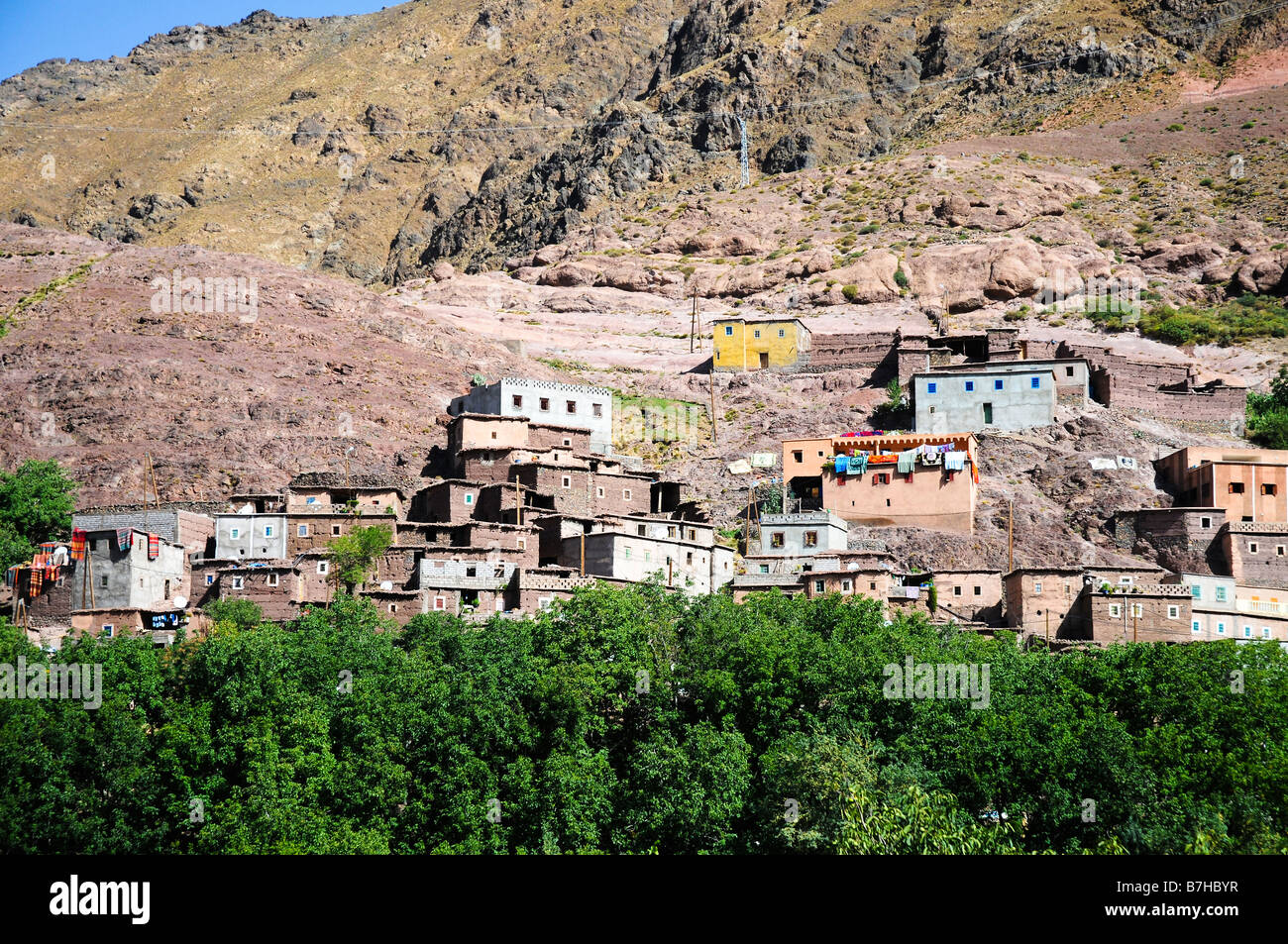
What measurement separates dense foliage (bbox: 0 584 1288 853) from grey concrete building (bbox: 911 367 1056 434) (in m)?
22.6

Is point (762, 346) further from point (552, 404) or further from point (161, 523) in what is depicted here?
point (161, 523)

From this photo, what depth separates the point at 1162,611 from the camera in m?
49.8

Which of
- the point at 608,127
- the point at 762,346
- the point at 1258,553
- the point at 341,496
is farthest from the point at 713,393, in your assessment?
the point at 608,127

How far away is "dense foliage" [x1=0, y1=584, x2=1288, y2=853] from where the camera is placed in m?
35.9

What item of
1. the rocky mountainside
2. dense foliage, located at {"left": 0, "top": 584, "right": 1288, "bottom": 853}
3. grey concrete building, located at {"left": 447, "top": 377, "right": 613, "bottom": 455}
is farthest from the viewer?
the rocky mountainside

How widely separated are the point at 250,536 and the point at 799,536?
2131 cm

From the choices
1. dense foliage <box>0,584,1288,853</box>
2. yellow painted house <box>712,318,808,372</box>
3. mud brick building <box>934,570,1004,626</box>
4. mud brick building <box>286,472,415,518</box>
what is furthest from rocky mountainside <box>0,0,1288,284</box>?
dense foliage <box>0,584,1288,853</box>

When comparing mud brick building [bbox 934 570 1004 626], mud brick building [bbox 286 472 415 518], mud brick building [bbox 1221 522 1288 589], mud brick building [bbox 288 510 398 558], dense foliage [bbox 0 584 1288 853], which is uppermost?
mud brick building [bbox 286 472 415 518]

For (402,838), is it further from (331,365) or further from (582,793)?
(331,365)

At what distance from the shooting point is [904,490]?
60031mm

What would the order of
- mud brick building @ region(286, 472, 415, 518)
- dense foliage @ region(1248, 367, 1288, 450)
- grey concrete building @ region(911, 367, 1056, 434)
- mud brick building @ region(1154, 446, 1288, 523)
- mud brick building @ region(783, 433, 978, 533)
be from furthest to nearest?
1. dense foliage @ region(1248, 367, 1288, 450)
2. grey concrete building @ region(911, 367, 1056, 434)
3. mud brick building @ region(783, 433, 978, 533)
4. mud brick building @ region(1154, 446, 1288, 523)
5. mud brick building @ region(286, 472, 415, 518)

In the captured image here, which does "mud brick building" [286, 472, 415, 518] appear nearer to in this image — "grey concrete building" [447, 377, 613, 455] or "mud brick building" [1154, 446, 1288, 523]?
"grey concrete building" [447, 377, 613, 455]

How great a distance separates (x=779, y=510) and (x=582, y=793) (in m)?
25.5
